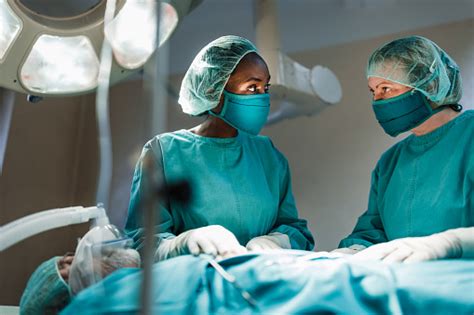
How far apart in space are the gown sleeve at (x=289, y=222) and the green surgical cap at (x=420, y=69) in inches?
18.7

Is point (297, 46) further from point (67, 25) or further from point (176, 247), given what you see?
point (176, 247)

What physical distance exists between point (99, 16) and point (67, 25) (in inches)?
4.2

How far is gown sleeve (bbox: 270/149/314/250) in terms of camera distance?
195 cm

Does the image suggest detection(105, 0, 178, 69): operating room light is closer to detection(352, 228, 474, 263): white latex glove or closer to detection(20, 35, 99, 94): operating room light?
detection(20, 35, 99, 94): operating room light

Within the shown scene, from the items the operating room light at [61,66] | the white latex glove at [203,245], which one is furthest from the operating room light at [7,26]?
the white latex glove at [203,245]

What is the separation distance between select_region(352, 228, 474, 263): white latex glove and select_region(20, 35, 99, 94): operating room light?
106cm

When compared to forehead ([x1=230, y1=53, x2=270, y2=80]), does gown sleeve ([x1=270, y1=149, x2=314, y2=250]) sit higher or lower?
lower

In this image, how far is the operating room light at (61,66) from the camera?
1900mm

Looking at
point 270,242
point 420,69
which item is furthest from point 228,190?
point 420,69

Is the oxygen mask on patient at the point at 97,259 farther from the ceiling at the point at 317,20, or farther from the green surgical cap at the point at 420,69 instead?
the ceiling at the point at 317,20

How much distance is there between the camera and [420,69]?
1.88 m

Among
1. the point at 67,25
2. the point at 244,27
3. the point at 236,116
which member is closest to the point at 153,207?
the point at 236,116

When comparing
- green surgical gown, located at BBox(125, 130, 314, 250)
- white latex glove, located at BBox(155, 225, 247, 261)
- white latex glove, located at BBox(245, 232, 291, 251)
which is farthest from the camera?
green surgical gown, located at BBox(125, 130, 314, 250)

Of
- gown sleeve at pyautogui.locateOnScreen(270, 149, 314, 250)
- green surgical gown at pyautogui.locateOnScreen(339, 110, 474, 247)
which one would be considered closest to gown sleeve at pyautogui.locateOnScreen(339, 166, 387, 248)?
green surgical gown at pyautogui.locateOnScreen(339, 110, 474, 247)
